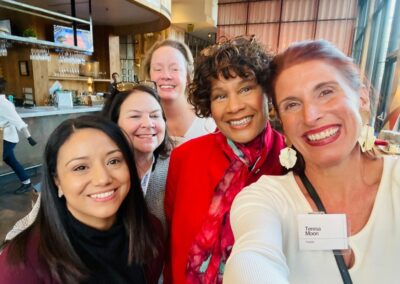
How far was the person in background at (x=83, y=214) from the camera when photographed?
37.2 inches

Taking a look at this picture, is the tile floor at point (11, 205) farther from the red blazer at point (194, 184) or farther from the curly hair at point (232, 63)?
the curly hair at point (232, 63)

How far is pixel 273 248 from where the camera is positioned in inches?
29.1

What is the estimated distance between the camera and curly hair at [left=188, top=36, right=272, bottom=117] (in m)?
1.06

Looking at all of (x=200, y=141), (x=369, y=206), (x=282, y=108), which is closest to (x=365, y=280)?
(x=369, y=206)

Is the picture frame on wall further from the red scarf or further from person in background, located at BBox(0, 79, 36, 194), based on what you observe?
the red scarf

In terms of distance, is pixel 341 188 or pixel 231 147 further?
pixel 231 147

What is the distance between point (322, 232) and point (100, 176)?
2.58ft

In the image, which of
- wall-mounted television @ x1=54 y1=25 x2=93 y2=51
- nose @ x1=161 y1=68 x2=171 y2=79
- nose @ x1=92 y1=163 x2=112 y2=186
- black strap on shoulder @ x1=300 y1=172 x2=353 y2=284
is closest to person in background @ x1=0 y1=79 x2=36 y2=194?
wall-mounted television @ x1=54 y1=25 x2=93 y2=51

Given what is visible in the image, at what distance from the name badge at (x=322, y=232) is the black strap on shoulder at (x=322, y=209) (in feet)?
0.09

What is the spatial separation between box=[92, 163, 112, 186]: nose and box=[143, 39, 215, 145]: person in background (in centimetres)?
82

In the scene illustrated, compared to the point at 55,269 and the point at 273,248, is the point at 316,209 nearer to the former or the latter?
the point at 273,248

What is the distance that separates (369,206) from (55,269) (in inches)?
41.6

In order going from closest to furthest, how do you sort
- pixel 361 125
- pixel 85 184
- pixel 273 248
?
pixel 273 248, pixel 361 125, pixel 85 184

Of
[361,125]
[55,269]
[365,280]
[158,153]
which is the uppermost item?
[361,125]
